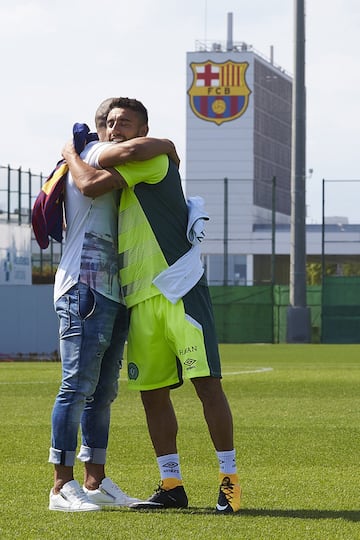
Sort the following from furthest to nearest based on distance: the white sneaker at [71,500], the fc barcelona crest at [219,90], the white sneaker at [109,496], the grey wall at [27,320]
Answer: the fc barcelona crest at [219,90] → the grey wall at [27,320] → the white sneaker at [109,496] → the white sneaker at [71,500]

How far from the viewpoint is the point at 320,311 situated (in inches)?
1639

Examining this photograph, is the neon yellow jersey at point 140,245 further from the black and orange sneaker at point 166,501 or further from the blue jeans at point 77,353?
the black and orange sneaker at point 166,501

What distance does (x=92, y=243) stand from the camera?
22.4 feet

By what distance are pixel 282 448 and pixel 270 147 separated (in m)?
132

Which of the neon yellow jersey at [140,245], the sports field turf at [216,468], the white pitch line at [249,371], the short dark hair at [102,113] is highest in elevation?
the short dark hair at [102,113]

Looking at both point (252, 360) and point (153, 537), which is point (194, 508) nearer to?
point (153, 537)

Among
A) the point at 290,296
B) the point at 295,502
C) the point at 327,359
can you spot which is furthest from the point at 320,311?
the point at 295,502

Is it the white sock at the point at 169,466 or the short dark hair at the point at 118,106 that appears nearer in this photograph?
the short dark hair at the point at 118,106

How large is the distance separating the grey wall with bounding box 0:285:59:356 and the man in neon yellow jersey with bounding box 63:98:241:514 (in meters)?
20.1

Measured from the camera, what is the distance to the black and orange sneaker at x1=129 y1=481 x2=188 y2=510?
689 cm

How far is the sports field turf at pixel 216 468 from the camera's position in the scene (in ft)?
20.4

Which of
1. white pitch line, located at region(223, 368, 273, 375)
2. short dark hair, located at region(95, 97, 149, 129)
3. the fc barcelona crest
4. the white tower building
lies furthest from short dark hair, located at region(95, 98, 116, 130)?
the fc barcelona crest

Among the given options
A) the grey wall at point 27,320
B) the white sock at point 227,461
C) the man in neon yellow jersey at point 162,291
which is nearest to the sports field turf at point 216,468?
the white sock at point 227,461

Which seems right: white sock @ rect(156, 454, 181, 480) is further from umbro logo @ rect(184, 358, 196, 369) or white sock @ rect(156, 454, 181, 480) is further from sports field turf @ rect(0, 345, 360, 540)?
umbro logo @ rect(184, 358, 196, 369)
